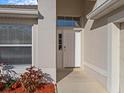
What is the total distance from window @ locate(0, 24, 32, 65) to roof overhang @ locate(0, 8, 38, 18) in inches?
19.9

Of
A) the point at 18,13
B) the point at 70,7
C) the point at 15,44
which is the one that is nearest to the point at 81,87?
the point at 15,44

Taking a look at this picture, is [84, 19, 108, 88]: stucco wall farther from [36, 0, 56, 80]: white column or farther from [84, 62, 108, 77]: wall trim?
[36, 0, 56, 80]: white column

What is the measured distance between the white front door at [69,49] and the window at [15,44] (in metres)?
5.61

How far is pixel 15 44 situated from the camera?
952 cm

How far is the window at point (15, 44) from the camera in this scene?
9461mm

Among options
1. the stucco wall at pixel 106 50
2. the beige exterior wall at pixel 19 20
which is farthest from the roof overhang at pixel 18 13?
the stucco wall at pixel 106 50

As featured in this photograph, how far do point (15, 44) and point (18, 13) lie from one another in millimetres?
1368

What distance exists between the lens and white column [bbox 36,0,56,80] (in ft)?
31.0

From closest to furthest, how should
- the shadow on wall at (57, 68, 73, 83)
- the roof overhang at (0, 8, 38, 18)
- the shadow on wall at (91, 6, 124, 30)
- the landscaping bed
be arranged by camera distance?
the shadow on wall at (91, 6, 124, 30) → the landscaping bed → the roof overhang at (0, 8, 38, 18) → the shadow on wall at (57, 68, 73, 83)

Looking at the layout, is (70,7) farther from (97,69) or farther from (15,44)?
(15,44)

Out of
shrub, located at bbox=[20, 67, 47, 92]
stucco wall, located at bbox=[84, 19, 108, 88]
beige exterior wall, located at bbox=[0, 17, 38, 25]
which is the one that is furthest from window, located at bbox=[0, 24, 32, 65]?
stucco wall, located at bbox=[84, 19, 108, 88]

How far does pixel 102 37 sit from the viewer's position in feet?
31.8

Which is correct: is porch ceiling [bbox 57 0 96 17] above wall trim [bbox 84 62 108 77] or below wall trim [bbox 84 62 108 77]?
above

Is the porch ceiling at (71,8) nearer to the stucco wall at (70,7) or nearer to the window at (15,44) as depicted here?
the stucco wall at (70,7)
